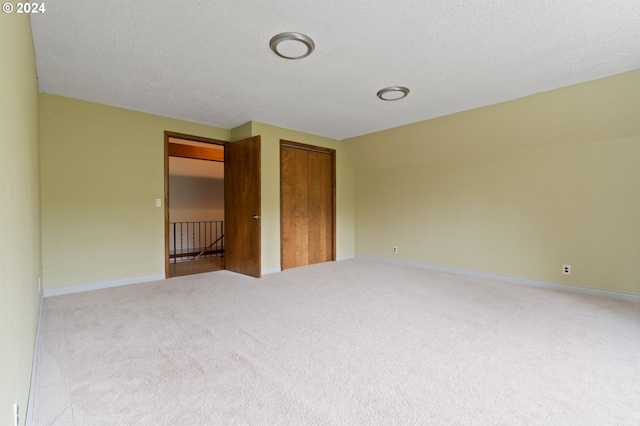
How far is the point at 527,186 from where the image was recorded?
418 centimetres

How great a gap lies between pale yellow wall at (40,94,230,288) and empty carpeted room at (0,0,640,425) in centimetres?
2

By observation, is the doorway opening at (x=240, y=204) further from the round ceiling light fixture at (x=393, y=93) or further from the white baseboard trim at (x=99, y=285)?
the round ceiling light fixture at (x=393, y=93)

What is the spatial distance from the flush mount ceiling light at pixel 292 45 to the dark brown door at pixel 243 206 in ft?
6.78

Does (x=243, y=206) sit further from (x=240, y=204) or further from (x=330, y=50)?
(x=330, y=50)

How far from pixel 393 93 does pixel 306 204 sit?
8.68 ft

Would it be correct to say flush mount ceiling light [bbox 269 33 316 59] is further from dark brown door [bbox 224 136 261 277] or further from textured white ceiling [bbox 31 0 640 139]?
dark brown door [bbox 224 136 261 277]

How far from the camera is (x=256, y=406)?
1652 mm

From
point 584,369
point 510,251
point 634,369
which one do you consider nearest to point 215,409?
point 584,369

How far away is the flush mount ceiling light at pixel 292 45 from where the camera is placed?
2354mm

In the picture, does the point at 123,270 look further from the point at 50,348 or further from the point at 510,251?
the point at 510,251

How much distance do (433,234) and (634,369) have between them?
3.28 meters

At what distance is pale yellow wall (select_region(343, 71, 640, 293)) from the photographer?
3.44 meters

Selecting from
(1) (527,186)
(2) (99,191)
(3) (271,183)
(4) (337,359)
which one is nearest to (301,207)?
(3) (271,183)

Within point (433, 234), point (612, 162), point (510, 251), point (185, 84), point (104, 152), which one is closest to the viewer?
point (185, 84)
